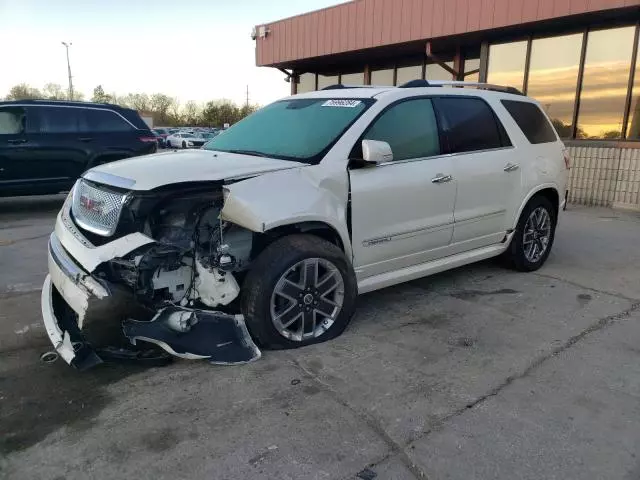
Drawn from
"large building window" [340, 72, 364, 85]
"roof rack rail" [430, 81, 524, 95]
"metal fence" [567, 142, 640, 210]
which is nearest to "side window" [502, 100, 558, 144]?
"roof rack rail" [430, 81, 524, 95]

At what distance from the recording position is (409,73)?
45.1 ft

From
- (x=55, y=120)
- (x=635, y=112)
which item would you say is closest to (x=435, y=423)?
(x=55, y=120)

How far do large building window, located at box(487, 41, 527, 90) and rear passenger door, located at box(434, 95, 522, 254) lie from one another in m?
7.20

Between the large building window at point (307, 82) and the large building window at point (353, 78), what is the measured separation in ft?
3.97

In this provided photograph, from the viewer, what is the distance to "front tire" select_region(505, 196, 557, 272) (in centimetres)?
527

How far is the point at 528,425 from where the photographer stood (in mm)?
2676

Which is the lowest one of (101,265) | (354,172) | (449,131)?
(101,265)

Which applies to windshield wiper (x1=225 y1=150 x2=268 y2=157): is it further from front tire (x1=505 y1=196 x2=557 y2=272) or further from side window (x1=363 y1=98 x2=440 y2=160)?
front tire (x1=505 y1=196 x2=557 y2=272)

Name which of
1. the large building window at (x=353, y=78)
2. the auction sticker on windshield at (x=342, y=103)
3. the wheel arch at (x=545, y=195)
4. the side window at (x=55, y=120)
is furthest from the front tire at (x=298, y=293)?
the large building window at (x=353, y=78)

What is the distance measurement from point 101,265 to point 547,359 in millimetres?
2903

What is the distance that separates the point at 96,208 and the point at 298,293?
1440 millimetres

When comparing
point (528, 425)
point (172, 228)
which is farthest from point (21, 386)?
point (528, 425)

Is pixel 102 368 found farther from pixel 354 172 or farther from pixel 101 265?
pixel 354 172

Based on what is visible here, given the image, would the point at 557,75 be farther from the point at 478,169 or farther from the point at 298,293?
the point at 298,293
